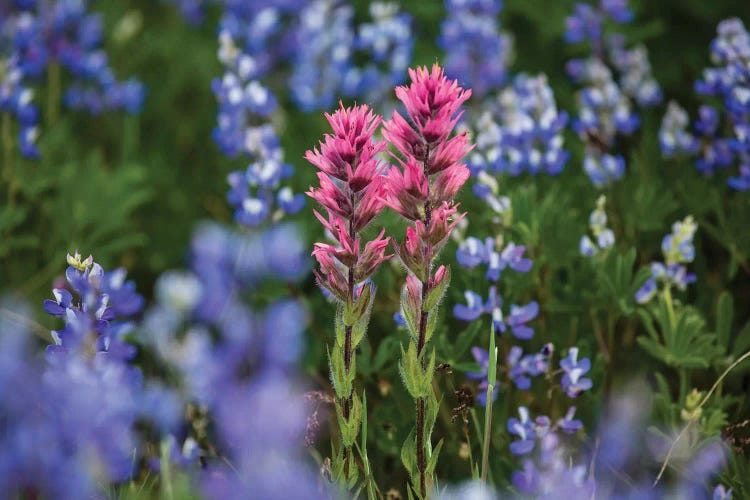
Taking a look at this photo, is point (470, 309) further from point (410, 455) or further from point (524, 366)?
point (410, 455)

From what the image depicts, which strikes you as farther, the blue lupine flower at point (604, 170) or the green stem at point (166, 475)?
the blue lupine flower at point (604, 170)

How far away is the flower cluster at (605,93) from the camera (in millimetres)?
3184

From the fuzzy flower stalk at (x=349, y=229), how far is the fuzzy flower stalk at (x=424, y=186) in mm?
45

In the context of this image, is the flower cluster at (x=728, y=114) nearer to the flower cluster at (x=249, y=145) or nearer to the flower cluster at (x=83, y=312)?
the flower cluster at (x=249, y=145)

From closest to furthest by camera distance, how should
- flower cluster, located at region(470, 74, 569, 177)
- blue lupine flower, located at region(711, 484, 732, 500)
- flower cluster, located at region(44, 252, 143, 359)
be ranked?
1. flower cluster, located at region(44, 252, 143, 359)
2. blue lupine flower, located at region(711, 484, 732, 500)
3. flower cluster, located at region(470, 74, 569, 177)

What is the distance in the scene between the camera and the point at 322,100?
411 cm

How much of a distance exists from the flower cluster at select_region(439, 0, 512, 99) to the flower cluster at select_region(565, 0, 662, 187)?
35 cm

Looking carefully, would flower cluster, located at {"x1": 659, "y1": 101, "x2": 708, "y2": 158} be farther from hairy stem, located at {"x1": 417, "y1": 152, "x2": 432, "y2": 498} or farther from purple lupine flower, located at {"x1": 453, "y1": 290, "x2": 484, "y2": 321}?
hairy stem, located at {"x1": 417, "y1": 152, "x2": 432, "y2": 498}

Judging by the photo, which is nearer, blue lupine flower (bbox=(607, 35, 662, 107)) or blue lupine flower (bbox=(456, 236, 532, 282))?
blue lupine flower (bbox=(456, 236, 532, 282))

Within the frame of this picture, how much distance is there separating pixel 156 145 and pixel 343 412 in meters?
3.00

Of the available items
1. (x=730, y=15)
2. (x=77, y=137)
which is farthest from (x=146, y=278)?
(x=730, y=15)

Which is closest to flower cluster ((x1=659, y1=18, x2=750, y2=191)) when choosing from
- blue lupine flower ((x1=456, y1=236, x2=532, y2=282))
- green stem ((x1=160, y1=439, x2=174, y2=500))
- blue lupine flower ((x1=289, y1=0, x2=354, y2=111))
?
blue lupine flower ((x1=456, y1=236, x2=532, y2=282))

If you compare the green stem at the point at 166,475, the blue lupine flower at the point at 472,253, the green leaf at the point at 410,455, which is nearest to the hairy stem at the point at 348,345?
the green leaf at the point at 410,455

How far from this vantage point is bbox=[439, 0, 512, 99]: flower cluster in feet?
12.9
